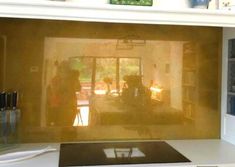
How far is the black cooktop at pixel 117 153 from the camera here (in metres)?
1.16

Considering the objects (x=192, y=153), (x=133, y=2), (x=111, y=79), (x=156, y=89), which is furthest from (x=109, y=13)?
(x=192, y=153)

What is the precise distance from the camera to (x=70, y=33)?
4.80 ft

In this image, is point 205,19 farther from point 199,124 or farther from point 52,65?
point 52,65

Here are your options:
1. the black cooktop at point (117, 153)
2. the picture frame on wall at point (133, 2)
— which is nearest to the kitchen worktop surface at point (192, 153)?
the black cooktop at point (117, 153)

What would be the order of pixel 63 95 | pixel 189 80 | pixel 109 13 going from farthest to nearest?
pixel 189 80 < pixel 63 95 < pixel 109 13

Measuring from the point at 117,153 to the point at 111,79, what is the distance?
1.31 feet

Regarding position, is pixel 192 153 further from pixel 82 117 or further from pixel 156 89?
pixel 82 117

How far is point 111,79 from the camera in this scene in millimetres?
1511

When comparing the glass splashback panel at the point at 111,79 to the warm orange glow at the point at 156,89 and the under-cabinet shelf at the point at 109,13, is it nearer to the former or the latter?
the warm orange glow at the point at 156,89

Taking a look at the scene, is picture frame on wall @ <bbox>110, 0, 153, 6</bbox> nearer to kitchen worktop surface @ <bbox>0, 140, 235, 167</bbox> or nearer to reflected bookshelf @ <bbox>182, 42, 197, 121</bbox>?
reflected bookshelf @ <bbox>182, 42, 197, 121</bbox>

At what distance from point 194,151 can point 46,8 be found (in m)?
0.89

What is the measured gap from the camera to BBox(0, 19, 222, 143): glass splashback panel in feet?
4.69

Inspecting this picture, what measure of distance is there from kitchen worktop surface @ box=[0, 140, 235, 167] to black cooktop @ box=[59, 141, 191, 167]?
0.04 m

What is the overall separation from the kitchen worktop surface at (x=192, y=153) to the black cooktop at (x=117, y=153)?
36 mm
